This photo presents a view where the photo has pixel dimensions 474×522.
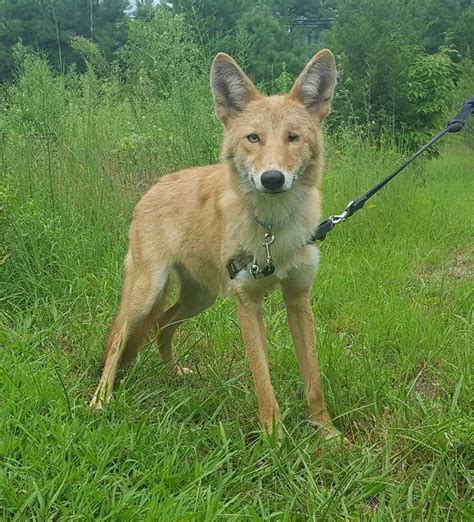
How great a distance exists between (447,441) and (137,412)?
1.53m

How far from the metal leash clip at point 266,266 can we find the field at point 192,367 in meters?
0.69

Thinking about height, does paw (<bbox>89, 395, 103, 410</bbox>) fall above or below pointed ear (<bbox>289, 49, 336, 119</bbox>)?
below

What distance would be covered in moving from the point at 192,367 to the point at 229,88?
1.75m

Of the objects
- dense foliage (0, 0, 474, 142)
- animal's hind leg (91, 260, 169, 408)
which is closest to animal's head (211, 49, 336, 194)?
animal's hind leg (91, 260, 169, 408)

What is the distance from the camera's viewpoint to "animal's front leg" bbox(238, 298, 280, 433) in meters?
2.82


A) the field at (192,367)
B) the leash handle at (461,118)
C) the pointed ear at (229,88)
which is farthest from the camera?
the leash handle at (461,118)

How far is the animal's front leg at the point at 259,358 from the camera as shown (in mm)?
2822

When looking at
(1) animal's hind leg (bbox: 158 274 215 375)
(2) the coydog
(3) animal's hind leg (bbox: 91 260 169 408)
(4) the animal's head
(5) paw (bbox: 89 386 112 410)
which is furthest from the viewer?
(1) animal's hind leg (bbox: 158 274 215 375)

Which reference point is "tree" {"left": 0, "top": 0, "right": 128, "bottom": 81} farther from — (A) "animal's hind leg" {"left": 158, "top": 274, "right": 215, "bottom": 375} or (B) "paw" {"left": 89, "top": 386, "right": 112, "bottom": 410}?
(B) "paw" {"left": 89, "top": 386, "right": 112, "bottom": 410}

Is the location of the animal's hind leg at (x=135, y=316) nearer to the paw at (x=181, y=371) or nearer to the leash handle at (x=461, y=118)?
the paw at (x=181, y=371)

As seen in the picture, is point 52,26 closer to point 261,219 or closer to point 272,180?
point 261,219

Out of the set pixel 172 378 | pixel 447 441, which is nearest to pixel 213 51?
pixel 172 378

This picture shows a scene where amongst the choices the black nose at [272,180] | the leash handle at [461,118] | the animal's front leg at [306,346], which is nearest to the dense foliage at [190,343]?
the animal's front leg at [306,346]

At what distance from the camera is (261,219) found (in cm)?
300
